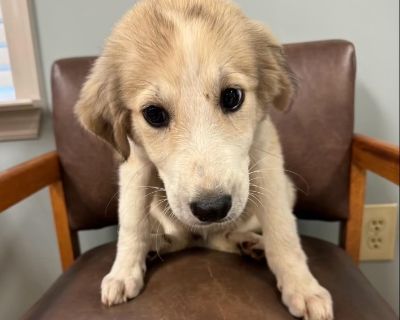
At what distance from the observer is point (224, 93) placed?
0.87 metres

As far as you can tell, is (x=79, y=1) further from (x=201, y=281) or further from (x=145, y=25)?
(x=201, y=281)

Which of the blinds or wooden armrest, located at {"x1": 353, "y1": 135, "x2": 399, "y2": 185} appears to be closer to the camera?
wooden armrest, located at {"x1": 353, "y1": 135, "x2": 399, "y2": 185}

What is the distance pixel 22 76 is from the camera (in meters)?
1.56

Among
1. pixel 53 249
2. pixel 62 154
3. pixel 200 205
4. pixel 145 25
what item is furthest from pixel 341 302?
pixel 53 249

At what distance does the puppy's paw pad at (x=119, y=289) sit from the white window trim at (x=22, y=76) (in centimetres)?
80

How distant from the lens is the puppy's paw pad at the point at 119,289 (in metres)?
1.00

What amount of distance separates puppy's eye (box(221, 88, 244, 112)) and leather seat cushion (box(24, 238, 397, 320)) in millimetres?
439

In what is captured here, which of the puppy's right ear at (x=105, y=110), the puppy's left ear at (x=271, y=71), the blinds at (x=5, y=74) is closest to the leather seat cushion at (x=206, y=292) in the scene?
the puppy's right ear at (x=105, y=110)

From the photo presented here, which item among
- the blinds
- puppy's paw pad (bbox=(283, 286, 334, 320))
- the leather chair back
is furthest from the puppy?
the blinds

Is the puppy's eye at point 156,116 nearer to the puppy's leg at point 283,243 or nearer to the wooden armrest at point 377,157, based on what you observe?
the puppy's leg at point 283,243

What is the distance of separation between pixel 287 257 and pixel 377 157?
0.43 meters

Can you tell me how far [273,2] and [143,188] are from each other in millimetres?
879

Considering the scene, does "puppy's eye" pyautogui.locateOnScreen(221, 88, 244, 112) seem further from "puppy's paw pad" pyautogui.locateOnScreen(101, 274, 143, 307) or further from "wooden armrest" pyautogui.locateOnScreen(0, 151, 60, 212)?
"wooden armrest" pyautogui.locateOnScreen(0, 151, 60, 212)

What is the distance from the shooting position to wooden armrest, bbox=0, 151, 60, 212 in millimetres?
1106
